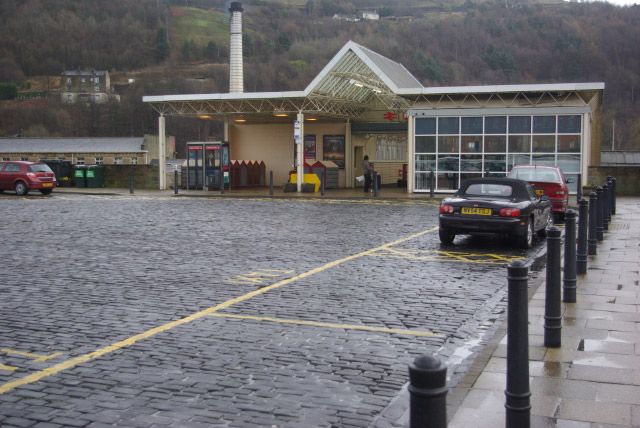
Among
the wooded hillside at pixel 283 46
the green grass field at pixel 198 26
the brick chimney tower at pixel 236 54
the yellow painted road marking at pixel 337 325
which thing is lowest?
the yellow painted road marking at pixel 337 325

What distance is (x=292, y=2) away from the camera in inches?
7677

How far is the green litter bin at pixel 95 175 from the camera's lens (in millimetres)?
40875

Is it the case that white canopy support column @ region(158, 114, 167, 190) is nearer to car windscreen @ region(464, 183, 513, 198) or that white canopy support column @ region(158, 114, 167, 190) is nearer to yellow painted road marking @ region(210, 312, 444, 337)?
car windscreen @ region(464, 183, 513, 198)

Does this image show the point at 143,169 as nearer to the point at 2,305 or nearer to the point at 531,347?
the point at 2,305

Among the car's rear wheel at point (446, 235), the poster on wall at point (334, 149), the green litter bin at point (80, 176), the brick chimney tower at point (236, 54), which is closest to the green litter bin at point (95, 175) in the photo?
the green litter bin at point (80, 176)

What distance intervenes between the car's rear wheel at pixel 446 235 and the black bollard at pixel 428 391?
38.0 ft

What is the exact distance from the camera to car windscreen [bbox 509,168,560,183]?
64.4ft

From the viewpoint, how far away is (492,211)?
13430 millimetres

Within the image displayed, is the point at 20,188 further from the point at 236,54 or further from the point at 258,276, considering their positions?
the point at 236,54

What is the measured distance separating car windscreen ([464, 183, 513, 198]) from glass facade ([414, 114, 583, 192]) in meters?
17.9

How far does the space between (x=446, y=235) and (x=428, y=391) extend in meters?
11.8

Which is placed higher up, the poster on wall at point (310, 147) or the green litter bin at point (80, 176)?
the poster on wall at point (310, 147)

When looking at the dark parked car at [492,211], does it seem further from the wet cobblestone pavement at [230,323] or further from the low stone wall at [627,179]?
the low stone wall at [627,179]

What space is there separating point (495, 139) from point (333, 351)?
2732 centimetres
